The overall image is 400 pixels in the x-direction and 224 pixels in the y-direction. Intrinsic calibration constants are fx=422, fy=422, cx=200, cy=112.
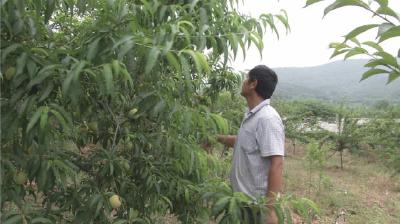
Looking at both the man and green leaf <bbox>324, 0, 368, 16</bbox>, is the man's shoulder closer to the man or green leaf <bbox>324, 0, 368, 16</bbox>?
the man

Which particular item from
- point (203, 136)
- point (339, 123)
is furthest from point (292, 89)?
point (203, 136)

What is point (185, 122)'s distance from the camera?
1577mm

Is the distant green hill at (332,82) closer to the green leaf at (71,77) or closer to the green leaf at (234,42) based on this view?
the green leaf at (234,42)

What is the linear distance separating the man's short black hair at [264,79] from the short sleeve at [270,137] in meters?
0.18

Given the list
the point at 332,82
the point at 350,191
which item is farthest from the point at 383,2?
the point at 332,82

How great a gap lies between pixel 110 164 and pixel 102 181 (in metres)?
0.15

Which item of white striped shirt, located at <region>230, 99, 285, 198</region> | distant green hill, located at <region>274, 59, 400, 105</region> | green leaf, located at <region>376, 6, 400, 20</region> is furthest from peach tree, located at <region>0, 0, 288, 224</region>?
distant green hill, located at <region>274, 59, 400, 105</region>

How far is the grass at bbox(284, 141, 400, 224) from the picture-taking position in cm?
634

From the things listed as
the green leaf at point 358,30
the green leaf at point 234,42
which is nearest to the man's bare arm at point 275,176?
the green leaf at point 234,42

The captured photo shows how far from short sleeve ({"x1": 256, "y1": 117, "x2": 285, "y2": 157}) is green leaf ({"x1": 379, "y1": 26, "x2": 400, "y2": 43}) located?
1300 millimetres

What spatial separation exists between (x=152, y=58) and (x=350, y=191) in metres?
7.99

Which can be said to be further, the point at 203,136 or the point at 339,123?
the point at 339,123

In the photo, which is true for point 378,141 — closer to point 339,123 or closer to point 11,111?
point 339,123

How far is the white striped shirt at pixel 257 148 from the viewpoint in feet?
6.73
